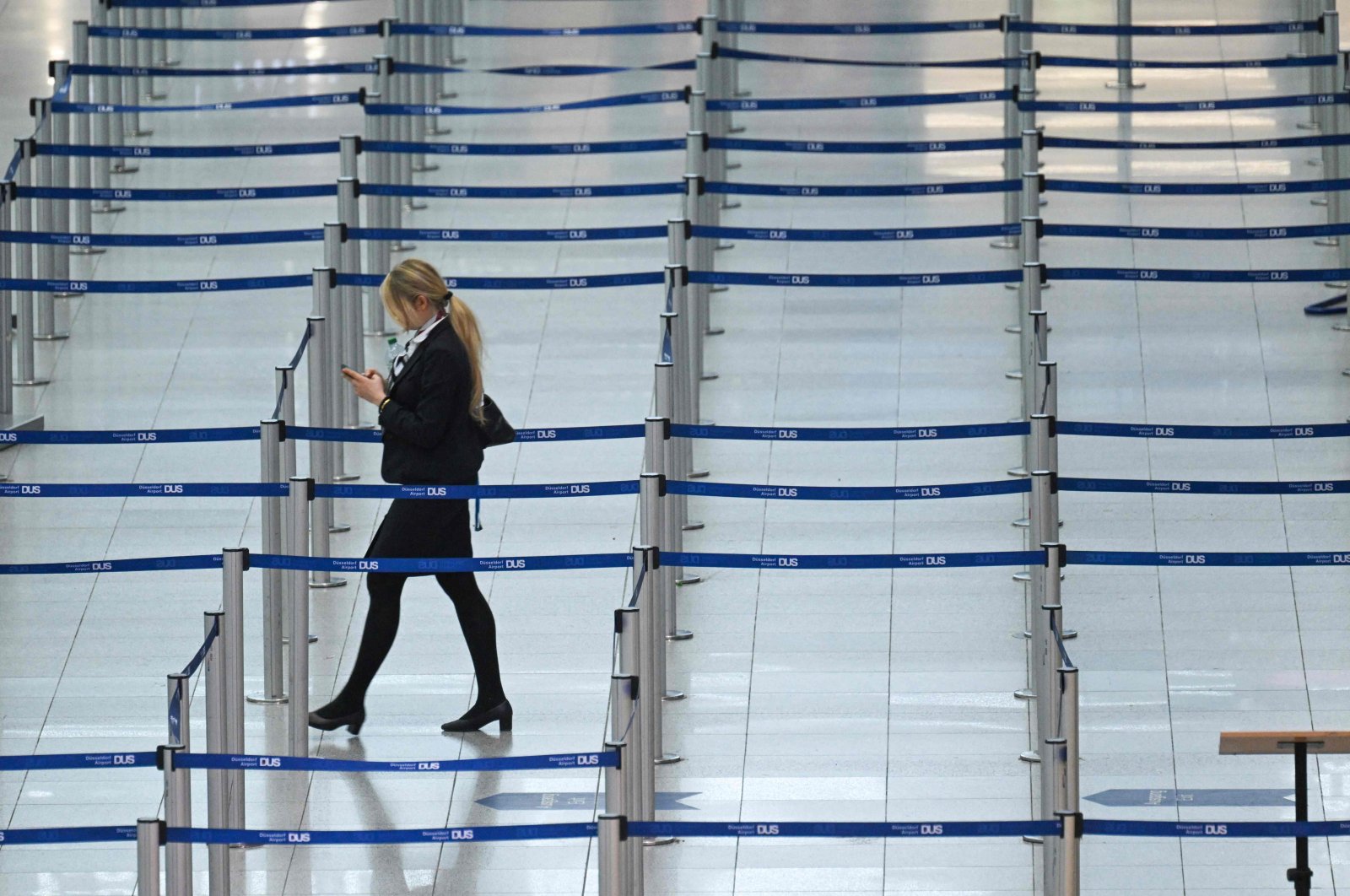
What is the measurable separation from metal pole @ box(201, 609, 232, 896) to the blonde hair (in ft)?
5.01

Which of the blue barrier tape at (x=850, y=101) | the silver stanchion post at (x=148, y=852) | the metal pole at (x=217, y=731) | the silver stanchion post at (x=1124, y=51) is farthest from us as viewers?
the silver stanchion post at (x=1124, y=51)

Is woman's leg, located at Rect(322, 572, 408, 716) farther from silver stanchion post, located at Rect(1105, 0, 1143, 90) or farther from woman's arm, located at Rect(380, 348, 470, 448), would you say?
silver stanchion post, located at Rect(1105, 0, 1143, 90)

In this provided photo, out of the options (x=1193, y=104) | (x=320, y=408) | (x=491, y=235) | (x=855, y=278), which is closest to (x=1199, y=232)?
(x=855, y=278)

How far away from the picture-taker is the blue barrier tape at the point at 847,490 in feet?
26.3

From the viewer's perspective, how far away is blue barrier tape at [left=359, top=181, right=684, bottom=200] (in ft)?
36.5

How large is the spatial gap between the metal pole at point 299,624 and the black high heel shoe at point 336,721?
0.52 ft

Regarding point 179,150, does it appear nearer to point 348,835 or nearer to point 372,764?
point 372,764

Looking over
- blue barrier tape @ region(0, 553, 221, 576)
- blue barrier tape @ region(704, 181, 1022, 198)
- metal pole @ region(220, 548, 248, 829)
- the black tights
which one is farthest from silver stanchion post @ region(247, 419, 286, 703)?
blue barrier tape @ region(704, 181, 1022, 198)

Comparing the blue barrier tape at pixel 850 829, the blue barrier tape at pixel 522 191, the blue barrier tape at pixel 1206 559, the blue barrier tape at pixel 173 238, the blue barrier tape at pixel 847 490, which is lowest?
the blue barrier tape at pixel 850 829

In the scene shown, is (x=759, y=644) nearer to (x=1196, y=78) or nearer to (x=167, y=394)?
(x=167, y=394)

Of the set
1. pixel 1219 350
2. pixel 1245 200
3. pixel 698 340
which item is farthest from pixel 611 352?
pixel 1245 200

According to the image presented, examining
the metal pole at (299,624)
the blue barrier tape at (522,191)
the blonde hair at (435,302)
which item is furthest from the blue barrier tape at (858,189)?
the metal pole at (299,624)

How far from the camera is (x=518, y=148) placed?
11.9 meters

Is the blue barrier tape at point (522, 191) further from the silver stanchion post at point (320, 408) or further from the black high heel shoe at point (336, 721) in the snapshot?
the black high heel shoe at point (336, 721)
